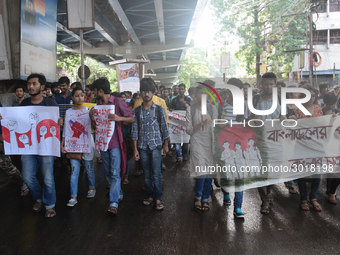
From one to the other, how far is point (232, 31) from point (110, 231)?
1970cm

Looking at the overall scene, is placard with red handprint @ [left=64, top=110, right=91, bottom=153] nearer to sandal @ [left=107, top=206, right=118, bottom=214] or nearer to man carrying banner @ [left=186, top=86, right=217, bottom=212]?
sandal @ [left=107, top=206, right=118, bottom=214]

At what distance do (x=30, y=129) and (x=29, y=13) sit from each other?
5468 millimetres

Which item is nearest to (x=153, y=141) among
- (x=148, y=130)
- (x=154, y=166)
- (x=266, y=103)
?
(x=148, y=130)

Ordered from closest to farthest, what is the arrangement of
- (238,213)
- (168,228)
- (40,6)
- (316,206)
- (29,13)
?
(168,228), (238,213), (316,206), (29,13), (40,6)

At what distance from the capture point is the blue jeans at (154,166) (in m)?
4.82

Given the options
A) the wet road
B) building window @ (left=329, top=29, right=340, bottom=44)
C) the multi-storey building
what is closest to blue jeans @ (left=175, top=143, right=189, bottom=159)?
the wet road

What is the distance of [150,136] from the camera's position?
4781 millimetres

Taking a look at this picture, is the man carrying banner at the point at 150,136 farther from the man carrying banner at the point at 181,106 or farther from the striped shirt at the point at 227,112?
the man carrying banner at the point at 181,106

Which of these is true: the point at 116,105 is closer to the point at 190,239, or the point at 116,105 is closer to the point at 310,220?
the point at 190,239

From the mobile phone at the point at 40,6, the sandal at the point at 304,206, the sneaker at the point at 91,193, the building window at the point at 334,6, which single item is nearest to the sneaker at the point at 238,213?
the sandal at the point at 304,206

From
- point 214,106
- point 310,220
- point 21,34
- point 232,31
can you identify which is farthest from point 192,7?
point 310,220

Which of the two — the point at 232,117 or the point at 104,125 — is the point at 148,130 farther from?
the point at 232,117

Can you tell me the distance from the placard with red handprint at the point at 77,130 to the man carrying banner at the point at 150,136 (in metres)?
0.84

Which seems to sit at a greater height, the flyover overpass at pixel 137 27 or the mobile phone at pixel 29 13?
the flyover overpass at pixel 137 27
